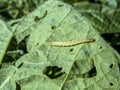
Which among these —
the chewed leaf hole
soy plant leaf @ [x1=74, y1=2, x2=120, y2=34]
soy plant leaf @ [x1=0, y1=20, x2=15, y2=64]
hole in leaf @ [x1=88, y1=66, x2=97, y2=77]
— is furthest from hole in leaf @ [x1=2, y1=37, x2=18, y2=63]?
soy plant leaf @ [x1=74, y1=2, x2=120, y2=34]

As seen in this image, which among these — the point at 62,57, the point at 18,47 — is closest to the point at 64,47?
the point at 62,57

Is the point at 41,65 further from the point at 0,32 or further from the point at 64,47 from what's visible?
the point at 0,32

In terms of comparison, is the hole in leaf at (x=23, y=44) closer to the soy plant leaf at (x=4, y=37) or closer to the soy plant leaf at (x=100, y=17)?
the soy plant leaf at (x=4, y=37)

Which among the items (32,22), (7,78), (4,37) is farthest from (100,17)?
(7,78)

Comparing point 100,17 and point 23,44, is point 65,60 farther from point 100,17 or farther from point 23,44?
point 100,17

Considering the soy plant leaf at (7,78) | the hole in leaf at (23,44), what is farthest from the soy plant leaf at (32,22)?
the soy plant leaf at (7,78)

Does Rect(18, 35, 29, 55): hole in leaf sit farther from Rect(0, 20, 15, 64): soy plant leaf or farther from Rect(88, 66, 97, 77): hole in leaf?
Rect(88, 66, 97, 77): hole in leaf
